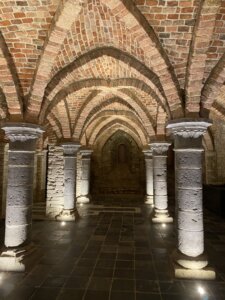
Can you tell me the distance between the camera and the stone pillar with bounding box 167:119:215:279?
3.77 meters

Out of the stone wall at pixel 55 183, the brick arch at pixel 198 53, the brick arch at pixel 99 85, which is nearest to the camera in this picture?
the brick arch at pixel 198 53

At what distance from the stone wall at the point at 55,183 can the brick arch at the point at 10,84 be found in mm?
4123

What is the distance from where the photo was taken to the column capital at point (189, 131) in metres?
3.96

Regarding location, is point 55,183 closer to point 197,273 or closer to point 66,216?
point 66,216

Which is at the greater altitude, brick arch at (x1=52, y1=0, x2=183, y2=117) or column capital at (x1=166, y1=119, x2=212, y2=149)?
brick arch at (x1=52, y1=0, x2=183, y2=117)

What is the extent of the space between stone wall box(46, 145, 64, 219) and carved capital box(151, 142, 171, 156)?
331 cm

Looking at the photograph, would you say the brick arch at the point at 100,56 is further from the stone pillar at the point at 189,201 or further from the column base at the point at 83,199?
the column base at the point at 83,199

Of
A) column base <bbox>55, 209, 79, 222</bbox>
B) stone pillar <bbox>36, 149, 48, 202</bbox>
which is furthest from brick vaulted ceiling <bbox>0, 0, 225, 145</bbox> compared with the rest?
stone pillar <bbox>36, 149, 48, 202</bbox>

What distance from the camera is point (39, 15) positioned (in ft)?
11.9

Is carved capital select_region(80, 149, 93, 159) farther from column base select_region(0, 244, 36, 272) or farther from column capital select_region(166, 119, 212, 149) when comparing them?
column capital select_region(166, 119, 212, 149)

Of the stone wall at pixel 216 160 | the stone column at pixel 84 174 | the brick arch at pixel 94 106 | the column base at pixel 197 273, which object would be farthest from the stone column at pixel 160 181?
the stone column at pixel 84 174

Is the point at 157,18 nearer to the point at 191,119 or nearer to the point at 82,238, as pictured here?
the point at 191,119

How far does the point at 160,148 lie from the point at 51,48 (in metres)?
4.69

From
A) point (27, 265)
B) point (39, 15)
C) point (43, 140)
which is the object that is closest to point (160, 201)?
point (27, 265)
